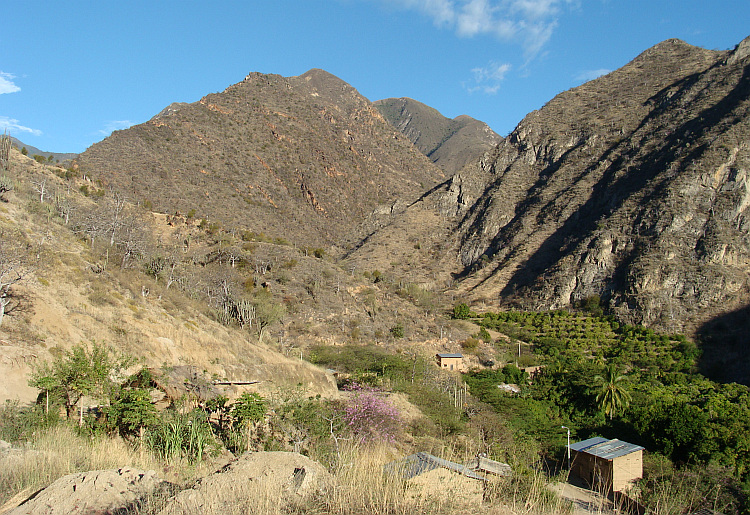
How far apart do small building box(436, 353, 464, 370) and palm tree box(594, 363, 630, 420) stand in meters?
10.5

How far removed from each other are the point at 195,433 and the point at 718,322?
60896 millimetres

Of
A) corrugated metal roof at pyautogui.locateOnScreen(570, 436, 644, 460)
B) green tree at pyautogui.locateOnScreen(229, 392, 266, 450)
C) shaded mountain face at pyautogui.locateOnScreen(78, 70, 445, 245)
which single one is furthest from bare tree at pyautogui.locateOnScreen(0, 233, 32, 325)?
shaded mountain face at pyautogui.locateOnScreen(78, 70, 445, 245)

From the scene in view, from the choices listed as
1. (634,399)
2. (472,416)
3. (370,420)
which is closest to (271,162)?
(634,399)

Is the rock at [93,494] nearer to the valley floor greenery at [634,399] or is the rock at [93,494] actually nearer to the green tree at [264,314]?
the valley floor greenery at [634,399]

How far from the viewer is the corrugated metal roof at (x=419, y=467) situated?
4.85m

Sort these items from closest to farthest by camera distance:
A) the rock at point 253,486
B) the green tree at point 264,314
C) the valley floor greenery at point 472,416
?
the rock at point 253,486 < the valley floor greenery at point 472,416 < the green tree at point 264,314

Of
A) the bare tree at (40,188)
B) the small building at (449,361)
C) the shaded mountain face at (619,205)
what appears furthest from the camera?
the shaded mountain face at (619,205)

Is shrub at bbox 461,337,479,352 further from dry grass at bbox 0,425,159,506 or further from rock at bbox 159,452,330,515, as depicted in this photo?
rock at bbox 159,452,330,515

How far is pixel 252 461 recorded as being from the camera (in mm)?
5199

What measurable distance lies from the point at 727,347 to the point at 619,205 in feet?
92.6

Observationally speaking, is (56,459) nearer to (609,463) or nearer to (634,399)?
(609,463)

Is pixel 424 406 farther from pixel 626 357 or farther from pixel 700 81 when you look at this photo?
pixel 700 81

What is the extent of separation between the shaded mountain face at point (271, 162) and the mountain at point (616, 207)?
13028 mm

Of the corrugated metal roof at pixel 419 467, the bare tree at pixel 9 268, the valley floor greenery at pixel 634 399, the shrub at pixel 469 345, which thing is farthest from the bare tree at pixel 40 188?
the shrub at pixel 469 345
